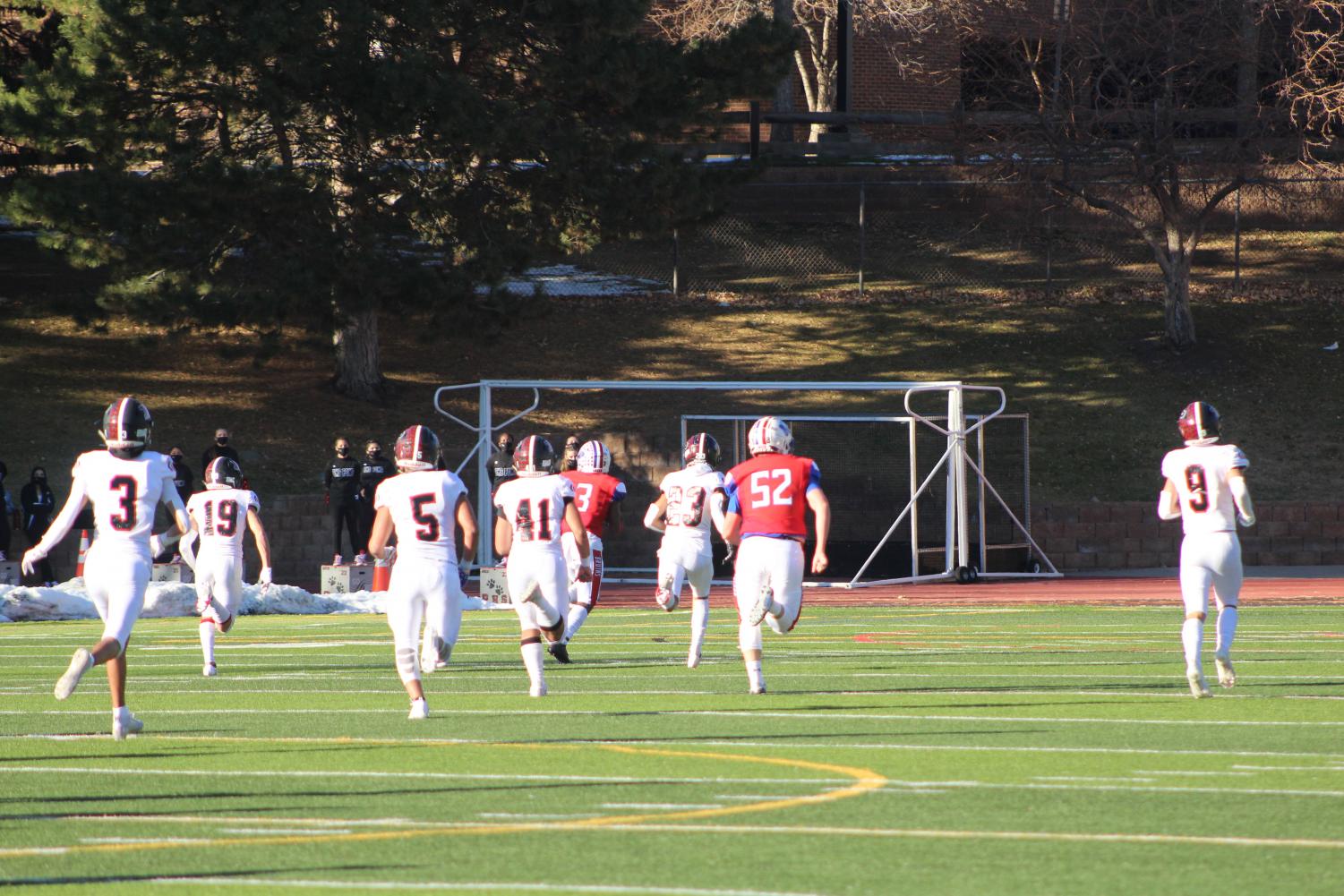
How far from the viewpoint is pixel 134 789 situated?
8.71 metres

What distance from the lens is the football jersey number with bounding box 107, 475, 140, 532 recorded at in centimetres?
1118

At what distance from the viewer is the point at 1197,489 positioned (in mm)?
12773

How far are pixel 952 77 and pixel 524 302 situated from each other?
50.6 feet

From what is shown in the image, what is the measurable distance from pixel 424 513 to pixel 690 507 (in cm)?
457

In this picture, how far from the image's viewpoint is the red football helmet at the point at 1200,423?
1304 centimetres

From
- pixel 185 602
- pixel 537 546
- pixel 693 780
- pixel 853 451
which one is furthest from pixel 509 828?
pixel 853 451

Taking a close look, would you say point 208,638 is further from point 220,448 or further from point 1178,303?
point 1178,303

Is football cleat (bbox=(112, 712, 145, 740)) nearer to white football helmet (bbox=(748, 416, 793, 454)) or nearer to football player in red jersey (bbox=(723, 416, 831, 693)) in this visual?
football player in red jersey (bbox=(723, 416, 831, 693))

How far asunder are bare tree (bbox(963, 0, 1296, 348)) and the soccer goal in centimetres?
488

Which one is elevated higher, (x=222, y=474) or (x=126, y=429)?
(x=126, y=429)

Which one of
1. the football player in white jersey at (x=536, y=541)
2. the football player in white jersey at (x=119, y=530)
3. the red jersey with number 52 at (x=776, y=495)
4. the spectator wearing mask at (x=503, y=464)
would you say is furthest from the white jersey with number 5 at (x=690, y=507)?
the spectator wearing mask at (x=503, y=464)

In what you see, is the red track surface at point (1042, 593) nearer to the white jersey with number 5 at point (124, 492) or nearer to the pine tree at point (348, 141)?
the pine tree at point (348, 141)

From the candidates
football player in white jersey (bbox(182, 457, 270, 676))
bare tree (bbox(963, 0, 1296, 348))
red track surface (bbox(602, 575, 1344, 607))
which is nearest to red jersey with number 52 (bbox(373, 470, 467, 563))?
football player in white jersey (bbox(182, 457, 270, 676))

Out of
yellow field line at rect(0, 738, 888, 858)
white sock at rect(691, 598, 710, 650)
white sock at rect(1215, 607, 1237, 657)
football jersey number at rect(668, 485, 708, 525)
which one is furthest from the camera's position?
football jersey number at rect(668, 485, 708, 525)
